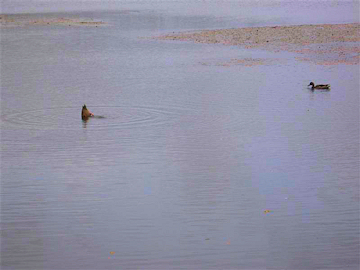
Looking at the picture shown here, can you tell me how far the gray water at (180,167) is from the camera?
11.0 m

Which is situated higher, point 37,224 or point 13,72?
point 13,72

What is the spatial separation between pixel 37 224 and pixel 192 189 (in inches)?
137

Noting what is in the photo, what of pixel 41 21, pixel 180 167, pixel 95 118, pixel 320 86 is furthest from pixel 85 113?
pixel 41 21

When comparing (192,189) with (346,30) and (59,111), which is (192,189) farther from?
(346,30)

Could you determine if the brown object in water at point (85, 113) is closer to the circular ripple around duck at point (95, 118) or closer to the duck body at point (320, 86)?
the circular ripple around duck at point (95, 118)

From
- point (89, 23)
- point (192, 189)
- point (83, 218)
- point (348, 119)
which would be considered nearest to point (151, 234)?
point (83, 218)

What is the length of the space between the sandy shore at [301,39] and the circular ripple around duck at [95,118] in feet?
39.3

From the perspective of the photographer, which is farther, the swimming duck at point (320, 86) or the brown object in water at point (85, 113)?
the swimming duck at point (320, 86)

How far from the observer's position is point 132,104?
2294 centimetres

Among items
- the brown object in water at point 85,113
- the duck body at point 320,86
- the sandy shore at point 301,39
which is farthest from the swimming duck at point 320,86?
the brown object in water at point 85,113

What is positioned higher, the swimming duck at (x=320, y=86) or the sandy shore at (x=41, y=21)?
the sandy shore at (x=41, y=21)

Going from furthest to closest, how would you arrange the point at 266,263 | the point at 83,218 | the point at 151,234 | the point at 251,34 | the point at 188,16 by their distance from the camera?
the point at 188,16, the point at 251,34, the point at 83,218, the point at 151,234, the point at 266,263

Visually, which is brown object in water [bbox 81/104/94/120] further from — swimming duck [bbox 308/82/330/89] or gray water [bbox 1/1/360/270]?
swimming duck [bbox 308/82/330/89]

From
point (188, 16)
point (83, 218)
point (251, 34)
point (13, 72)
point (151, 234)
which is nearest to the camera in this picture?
point (151, 234)
